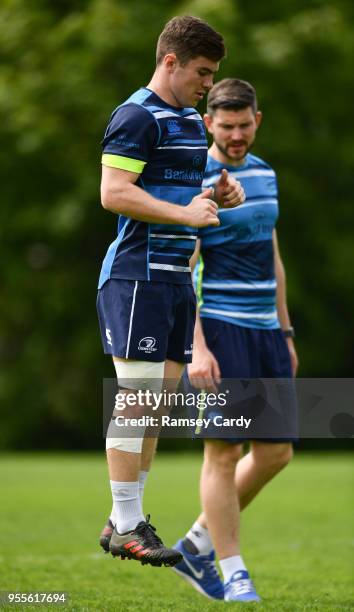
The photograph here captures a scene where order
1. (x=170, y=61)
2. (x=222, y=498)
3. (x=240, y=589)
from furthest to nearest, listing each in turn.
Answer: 1. (x=222, y=498)
2. (x=240, y=589)
3. (x=170, y=61)

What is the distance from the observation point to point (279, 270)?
6059 mm

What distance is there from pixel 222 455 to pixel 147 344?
54.7 inches

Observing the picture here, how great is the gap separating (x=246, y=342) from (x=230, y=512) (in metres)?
0.85

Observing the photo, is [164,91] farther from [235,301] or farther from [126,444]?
[235,301]

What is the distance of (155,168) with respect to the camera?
444 centimetres

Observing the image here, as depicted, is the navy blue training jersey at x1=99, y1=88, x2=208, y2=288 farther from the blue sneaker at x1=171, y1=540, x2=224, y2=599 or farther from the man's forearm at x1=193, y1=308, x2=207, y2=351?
the blue sneaker at x1=171, y1=540, x2=224, y2=599

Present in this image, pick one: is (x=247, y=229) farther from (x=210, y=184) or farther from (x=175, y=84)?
(x=175, y=84)

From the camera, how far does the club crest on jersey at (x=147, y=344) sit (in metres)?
4.43

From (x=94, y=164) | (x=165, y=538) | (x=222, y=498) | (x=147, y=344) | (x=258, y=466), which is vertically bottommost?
(x=165, y=538)

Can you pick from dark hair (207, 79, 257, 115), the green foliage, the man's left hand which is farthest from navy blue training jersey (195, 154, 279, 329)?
the green foliage

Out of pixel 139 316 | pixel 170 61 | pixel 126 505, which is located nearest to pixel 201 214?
pixel 139 316

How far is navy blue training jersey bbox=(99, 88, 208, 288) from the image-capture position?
431 centimetres

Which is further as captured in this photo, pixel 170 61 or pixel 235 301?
pixel 235 301

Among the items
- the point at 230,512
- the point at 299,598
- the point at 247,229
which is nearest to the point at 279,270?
the point at 247,229
